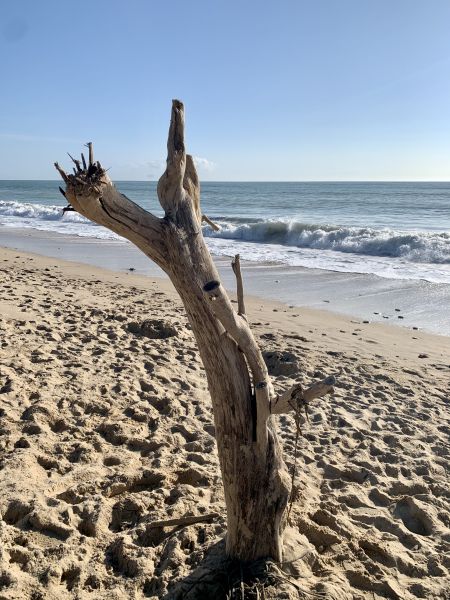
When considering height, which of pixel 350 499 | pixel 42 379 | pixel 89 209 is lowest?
A: pixel 350 499

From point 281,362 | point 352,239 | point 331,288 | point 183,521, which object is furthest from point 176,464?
point 352,239

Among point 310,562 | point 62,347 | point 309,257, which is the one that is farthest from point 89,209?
point 309,257

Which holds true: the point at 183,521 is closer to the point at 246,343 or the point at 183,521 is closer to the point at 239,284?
the point at 246,343

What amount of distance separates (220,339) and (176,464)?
1.94 metres

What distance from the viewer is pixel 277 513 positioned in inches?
109

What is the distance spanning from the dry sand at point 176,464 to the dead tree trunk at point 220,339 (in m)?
0.44

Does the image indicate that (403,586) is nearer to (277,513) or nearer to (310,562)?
(310,562)

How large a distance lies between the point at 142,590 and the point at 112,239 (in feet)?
58.1

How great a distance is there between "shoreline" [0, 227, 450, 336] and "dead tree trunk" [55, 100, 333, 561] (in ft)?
21.4

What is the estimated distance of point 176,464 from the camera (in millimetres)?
4145

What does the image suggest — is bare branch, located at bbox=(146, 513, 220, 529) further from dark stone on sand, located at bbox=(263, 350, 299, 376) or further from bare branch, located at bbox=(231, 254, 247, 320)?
dark stone on sand, located at bbox=(263, 350, 299, 376)

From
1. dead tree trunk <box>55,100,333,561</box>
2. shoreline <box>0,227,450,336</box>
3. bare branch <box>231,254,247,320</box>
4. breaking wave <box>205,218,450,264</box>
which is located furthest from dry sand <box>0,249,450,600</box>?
breaking wave <box>205,218,450,264</box>

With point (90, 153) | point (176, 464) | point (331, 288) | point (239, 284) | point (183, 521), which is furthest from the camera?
point (331, 288)

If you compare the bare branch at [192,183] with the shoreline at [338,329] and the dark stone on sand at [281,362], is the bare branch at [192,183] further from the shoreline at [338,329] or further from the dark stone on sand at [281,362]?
the shoreline at [338,329]
